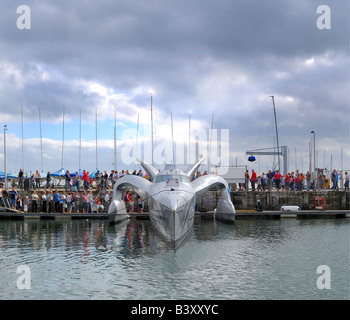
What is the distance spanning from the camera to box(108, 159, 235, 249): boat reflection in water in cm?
1761

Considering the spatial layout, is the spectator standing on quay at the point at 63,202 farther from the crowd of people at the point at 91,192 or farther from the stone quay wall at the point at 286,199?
the stone quay wall at the point at 286,199

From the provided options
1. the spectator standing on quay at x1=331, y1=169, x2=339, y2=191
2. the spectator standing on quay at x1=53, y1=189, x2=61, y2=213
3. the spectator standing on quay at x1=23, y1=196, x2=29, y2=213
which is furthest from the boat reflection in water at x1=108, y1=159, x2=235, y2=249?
the spectator standing on quay at x1=331, y1=169, x2=339, y2=191

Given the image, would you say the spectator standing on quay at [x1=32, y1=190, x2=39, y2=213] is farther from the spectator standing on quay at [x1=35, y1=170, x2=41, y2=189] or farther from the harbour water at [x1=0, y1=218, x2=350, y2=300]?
Result: the harbour water at [x1=0, y1=218, x2=350, y2=300]

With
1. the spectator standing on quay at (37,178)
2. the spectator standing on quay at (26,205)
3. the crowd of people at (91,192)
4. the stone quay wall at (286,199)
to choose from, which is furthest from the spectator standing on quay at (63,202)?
the stone quay wall at (286,199)

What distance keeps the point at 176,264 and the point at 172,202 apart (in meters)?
3.51

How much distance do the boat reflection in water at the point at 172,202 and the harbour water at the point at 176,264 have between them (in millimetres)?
897

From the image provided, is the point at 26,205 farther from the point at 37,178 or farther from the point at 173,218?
the point at 173,218

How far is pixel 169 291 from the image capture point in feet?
38.3

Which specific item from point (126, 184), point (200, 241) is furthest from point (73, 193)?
point (200, 241)

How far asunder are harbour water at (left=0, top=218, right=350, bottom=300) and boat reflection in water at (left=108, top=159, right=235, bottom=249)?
2.94 feet

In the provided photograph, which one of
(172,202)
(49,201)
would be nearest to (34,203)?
(49,201)

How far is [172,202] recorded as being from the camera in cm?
1773

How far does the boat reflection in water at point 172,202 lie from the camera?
17.6 metres
